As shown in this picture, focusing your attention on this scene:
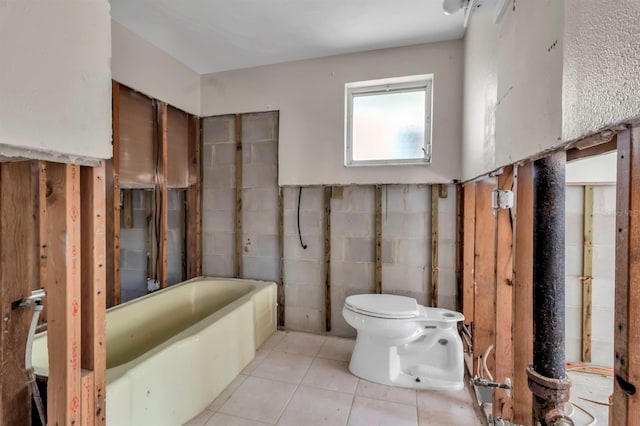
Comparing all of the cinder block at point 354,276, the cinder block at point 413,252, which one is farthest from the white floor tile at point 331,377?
the cinder block at point 413,252

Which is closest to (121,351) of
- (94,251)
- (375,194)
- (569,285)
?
(94,251)

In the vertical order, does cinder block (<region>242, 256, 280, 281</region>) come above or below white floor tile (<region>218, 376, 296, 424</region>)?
above

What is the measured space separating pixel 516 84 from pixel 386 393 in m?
1.82

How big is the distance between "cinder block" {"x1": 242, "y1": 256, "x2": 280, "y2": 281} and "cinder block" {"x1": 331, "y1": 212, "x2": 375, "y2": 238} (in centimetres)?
67

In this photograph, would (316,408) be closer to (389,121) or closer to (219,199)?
(219,199)

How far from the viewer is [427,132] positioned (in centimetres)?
242

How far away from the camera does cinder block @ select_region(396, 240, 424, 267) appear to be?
8.00 feet

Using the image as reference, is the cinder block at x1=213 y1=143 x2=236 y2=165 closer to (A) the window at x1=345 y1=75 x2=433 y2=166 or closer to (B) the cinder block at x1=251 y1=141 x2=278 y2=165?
(B) the cinder block at x1=251 y1=141 x2=278 y2=165

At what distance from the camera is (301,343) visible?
246cm

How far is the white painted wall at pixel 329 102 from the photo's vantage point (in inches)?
91.5

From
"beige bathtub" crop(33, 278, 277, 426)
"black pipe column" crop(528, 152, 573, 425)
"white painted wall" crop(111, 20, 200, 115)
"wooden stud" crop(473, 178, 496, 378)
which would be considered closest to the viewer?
"black pipe column" crop(528, 152, 573, 425)

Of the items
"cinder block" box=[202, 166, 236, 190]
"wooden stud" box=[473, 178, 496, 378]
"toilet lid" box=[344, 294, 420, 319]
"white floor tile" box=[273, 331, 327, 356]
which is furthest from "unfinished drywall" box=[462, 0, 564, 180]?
"cinder block" box=[202, 166, 236, 190]

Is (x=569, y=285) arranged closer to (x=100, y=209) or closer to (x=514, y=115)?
(x=514, y=115)

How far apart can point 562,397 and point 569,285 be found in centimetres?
151
